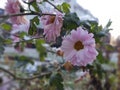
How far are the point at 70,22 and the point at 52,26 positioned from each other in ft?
0.16

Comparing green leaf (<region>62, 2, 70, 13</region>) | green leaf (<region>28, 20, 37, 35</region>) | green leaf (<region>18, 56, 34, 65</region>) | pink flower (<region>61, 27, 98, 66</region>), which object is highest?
green leaf (<region>62, 2, 70, 13</region>)

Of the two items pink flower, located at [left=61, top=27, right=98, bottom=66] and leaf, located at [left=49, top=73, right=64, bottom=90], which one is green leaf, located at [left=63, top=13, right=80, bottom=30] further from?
leaf, located at [left=49, top=73, right=64, bottom=90]

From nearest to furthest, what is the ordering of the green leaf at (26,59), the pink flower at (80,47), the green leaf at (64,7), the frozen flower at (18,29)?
the pink flower at (80,47)
the green leaf at (64,7)
the frozen flower at (18,29)
the green leaf at (26,59)

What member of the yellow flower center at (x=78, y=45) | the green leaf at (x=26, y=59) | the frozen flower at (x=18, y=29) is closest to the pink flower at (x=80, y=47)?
the yellow flower center at (x=78, y=45)

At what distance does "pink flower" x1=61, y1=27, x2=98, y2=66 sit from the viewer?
3.05ft

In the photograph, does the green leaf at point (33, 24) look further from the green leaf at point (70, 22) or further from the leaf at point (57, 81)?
the leaf at point (57, 81)

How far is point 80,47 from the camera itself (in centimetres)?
95

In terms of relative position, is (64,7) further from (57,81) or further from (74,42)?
(57,81)

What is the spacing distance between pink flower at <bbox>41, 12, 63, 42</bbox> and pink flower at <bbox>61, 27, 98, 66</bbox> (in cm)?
3

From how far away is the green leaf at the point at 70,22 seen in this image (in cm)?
97

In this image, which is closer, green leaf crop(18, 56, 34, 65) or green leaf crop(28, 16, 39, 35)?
green leaf crop(28, 16, 39, 35)

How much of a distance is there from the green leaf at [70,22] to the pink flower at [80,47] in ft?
0.12

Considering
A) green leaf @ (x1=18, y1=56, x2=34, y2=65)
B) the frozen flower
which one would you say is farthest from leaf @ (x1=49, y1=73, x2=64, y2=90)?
green leaf @ (x1=18, y1=56, x2=34, y2=65)

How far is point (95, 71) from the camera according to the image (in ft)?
5.20
